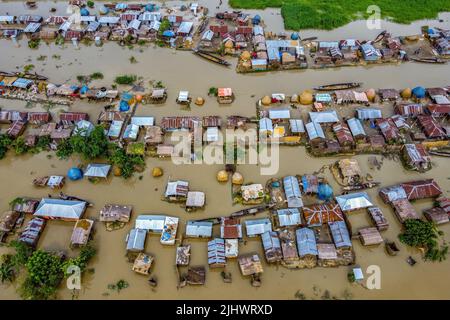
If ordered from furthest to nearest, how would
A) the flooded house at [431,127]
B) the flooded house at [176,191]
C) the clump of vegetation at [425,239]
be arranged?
the flooded house at [431,127] → the flooded house at [176,191] → the clump of vegetation at [425,239]

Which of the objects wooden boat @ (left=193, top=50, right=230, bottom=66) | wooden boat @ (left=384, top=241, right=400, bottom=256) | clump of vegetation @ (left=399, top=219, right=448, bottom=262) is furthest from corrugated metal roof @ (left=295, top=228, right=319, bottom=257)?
wooden boat @ (left=193, top=50, right=230, bottom=66)

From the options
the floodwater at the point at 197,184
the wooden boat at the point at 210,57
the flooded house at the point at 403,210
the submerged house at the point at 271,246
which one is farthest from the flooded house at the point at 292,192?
the wooden boat at the point at 210,57

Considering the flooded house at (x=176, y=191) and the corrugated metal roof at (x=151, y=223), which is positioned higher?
the flooded house at (x=176, y=191)

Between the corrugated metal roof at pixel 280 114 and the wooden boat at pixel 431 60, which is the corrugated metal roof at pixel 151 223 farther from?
the wooden boat at pixel 431 60

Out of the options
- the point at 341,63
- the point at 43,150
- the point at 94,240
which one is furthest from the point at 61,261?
the point at 341,63
